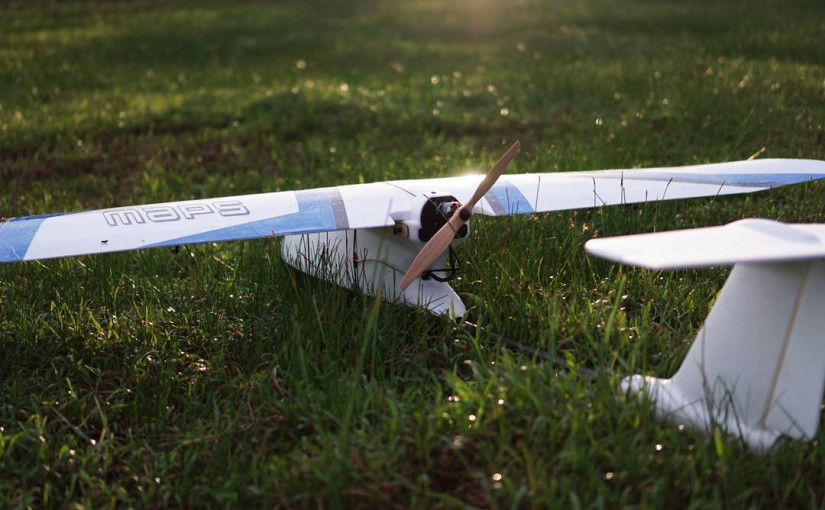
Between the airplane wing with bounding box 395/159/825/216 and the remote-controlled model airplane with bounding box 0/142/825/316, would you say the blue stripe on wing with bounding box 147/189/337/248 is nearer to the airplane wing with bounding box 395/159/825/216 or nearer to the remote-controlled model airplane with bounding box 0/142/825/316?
the remote-controlled model airplane with bounding box 0/142/825/316

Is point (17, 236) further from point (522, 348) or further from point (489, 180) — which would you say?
point (522, 348)

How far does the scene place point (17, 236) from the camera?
166 inches

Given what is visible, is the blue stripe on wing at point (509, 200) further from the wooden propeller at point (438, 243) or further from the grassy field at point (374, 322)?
the wooden propeller at point (438, 243)

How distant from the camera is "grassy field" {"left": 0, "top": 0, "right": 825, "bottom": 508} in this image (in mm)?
3113

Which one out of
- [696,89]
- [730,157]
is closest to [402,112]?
[696,89]

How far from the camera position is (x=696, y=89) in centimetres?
1074

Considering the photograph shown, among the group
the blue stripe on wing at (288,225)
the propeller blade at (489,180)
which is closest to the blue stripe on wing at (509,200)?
the propeller blade at (489,180)

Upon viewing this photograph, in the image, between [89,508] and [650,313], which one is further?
[650,313]

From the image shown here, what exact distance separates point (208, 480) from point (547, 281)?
257 cm

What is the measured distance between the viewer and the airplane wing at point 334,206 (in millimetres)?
4191

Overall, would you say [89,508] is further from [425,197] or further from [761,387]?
[761,387]

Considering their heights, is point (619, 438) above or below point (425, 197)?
below

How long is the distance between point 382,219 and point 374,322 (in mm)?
655

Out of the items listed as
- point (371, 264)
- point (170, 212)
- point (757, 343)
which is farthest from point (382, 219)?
point (757, 343)
